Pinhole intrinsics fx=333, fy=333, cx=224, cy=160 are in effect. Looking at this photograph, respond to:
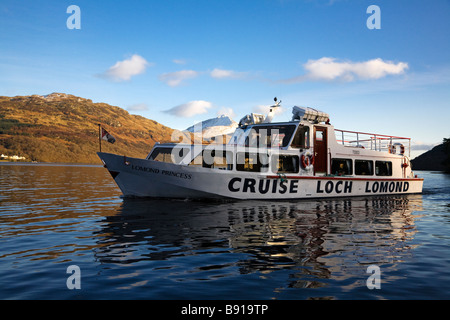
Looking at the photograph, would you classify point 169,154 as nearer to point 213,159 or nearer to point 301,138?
point 213,159

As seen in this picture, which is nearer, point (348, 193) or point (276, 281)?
point (276, 281)

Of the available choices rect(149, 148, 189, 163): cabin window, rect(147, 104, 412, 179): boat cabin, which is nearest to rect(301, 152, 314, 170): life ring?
rect(147, 104, 412, 179): boat cabin

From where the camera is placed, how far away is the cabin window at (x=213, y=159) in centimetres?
1711

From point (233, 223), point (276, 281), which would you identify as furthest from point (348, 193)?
point (276, 281)

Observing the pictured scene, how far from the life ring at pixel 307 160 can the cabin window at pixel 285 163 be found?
34 centimetres

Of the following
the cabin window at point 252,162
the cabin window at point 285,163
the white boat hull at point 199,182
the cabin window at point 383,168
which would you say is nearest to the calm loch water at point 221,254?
the white boat hull at point 199,182

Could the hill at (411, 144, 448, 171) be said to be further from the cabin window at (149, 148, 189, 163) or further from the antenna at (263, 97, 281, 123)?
the cabin window at (149, 148, 189, 163)

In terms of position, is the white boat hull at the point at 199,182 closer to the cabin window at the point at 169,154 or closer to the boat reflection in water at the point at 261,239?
the boat reflection in water at the point at 261,239

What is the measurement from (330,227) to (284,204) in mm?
5913

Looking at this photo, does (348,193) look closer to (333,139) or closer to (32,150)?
(333,139)

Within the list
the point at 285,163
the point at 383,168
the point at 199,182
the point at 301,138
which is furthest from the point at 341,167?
the point at 199,182

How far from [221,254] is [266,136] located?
13.2m

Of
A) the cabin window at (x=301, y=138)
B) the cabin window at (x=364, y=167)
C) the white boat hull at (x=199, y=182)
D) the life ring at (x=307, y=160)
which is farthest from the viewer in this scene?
the cabin window at (x=364, y=167)

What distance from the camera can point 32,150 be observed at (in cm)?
17600
